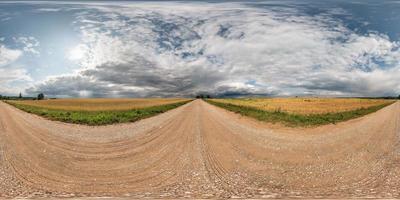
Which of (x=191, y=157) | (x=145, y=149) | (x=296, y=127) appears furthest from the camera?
(x=296, y=127)

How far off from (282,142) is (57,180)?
29.1 feet

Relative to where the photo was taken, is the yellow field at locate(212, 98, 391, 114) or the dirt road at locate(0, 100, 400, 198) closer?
the dirt road at locate(0, 100, 400, 198)

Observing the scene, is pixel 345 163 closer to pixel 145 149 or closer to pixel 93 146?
pixel 145 149

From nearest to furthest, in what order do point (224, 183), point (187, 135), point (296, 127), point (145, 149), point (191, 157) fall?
point (224, 183)
point (191, 157)
point (145, 149)
point (187, 135)
point (296, 127)

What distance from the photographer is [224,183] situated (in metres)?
9.27

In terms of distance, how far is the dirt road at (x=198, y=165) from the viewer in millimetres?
8828

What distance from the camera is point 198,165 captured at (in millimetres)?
11117

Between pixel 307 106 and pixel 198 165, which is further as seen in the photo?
pixel 307 106

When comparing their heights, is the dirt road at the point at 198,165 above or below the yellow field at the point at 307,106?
below

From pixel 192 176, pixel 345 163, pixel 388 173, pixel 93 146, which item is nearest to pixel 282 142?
pixel 345 163

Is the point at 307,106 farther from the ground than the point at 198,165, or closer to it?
farther from the ground

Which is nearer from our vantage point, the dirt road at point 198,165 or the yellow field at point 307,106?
the dirt road at point 198,165

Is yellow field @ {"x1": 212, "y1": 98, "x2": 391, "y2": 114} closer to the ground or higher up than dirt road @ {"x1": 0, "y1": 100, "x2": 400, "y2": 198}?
higher up

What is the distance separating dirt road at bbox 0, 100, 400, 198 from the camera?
8828 millimetres
